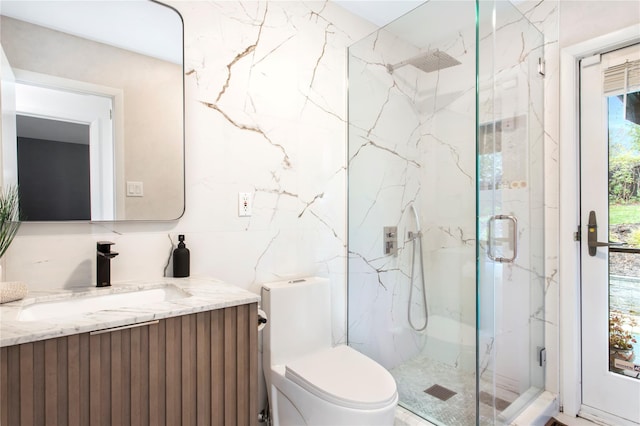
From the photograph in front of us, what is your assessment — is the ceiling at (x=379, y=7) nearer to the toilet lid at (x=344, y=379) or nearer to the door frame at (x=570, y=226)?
the door frame at (x=570, y=226)

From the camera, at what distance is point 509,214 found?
1721 millimetres

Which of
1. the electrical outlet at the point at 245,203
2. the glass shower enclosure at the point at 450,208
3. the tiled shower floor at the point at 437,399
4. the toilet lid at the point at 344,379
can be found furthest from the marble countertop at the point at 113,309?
the tiled shower floor at the point at 437,399

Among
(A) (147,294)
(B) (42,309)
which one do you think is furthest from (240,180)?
(B) (42,309)

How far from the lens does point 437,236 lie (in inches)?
70.9

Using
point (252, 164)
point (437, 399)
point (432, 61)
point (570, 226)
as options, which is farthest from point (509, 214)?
point (252, 164)

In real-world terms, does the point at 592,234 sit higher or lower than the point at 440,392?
higher

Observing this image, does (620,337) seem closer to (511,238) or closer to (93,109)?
(511,238)

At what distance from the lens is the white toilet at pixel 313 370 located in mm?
1305

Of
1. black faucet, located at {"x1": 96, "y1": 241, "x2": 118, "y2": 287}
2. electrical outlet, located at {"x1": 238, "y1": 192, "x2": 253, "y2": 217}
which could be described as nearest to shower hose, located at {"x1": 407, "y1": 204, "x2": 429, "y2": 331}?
electrical outlet, located at {"x1": 238, "y1": 192, "x2": 253, "y2": 217}

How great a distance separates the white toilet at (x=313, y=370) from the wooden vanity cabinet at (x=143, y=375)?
323 mm

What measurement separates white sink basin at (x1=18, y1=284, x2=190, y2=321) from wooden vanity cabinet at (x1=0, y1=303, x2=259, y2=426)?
0.20m

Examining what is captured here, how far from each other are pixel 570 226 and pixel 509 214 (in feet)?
1.67

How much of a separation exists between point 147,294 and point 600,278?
222 centimetres

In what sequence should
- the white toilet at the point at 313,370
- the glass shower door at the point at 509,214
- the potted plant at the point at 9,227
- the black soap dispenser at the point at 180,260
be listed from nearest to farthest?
the potted plant at the point at 9,227 → the white toilet at the point at 313,370 → the black soap dispenser at the point at 180,260 → the glass shower door at the point at 509,214
